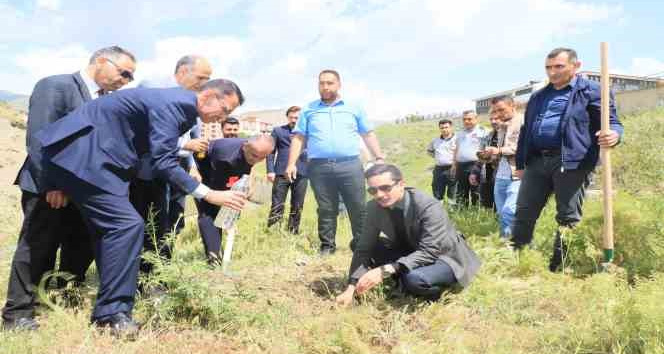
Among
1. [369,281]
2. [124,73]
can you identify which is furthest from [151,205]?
[369,281]

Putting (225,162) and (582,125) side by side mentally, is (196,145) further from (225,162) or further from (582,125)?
(582,125)

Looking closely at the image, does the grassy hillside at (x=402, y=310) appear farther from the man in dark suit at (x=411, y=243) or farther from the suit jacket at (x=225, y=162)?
the suit jacket at (x=225, y=162)

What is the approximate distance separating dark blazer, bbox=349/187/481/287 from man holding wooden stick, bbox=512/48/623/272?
36.9 inches

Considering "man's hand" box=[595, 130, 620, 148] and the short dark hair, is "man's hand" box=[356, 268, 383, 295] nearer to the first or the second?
the short dark hair

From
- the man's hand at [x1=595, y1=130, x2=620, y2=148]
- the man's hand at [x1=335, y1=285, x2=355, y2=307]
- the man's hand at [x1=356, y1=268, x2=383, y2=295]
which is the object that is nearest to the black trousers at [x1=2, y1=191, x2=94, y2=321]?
the man's hand at [x1=335, y1=285, x2=355, y2=307]

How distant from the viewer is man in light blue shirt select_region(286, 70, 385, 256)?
15.5ft

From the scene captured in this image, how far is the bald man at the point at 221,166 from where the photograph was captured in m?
4.11

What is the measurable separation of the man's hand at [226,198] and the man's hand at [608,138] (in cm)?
269

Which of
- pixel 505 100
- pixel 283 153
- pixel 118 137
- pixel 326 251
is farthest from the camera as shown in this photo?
pixel 283 153

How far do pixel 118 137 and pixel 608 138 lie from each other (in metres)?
3.40

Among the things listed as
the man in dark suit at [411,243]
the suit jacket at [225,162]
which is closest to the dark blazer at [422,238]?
the man in dark suit at [411,243]

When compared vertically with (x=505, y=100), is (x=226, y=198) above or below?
below

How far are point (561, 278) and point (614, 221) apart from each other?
78 centimetres

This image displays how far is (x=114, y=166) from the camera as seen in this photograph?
2.88m
